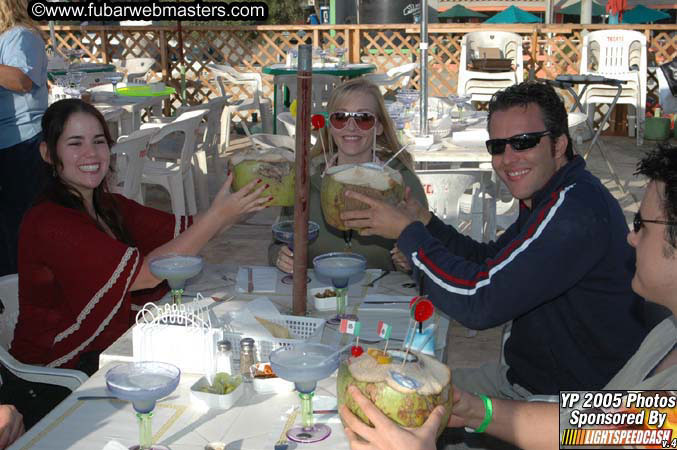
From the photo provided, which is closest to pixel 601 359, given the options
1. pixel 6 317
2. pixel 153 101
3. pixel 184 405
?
pixel 184 405

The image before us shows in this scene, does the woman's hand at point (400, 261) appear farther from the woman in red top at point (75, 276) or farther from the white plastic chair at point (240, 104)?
the white plastic chair at point (240, 104)

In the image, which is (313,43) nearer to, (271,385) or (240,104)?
(240,104)

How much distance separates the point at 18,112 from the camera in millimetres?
4066

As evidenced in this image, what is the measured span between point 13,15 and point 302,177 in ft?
8.13

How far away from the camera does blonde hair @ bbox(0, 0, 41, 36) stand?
3.90 metres

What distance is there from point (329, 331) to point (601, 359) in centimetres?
74

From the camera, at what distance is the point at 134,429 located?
173cm

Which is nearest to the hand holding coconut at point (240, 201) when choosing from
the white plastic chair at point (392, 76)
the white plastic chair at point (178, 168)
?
the white plastic chair at point (178, 168)

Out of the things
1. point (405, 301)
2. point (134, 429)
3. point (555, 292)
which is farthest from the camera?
point (405, 301)

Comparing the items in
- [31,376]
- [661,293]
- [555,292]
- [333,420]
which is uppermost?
[661,293]

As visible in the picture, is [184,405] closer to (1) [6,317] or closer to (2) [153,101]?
(1) [6,317]

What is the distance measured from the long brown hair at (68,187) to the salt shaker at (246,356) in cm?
93

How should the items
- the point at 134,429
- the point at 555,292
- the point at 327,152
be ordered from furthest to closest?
the point at 327,152 < the point at 555,292 < the point at 134,429

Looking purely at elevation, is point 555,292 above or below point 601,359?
above
